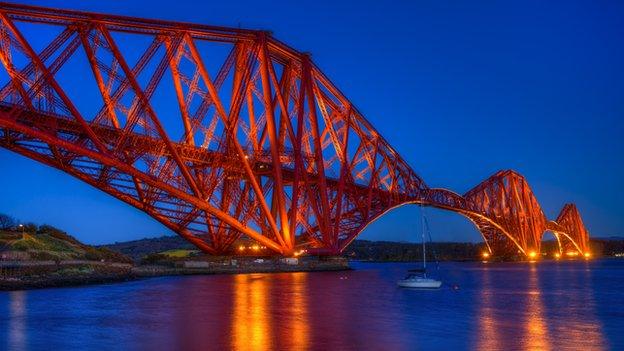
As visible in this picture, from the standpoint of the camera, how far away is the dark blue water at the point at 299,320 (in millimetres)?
23234

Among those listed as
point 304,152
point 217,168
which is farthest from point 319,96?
point 217,168

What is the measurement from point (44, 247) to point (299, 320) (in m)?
42.3

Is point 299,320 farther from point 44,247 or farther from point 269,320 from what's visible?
point 44,247

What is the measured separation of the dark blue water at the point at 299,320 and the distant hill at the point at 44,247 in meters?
13.3

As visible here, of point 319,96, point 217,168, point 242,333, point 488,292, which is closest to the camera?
point 242,333

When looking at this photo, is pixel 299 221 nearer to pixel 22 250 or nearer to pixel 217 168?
pixel 217 168

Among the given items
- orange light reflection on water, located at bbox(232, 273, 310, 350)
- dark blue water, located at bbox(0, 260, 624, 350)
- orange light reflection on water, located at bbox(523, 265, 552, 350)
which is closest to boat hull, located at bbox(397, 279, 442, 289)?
dark blue water, located at bbox(0, 260, 624, 350)

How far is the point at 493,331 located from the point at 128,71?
29146mm

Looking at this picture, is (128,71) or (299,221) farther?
(299,221)

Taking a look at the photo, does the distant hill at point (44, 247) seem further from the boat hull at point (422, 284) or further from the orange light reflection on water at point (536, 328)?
the orange light reflection on water at point (536, 328)

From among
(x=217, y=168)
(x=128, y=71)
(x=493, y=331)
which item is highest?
(x=128, y=71)

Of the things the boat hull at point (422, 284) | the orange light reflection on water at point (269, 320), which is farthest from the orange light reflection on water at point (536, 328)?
the boat hull at point (422, 284)

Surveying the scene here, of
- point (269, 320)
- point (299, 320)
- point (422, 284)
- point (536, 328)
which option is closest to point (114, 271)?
point (422, 284)

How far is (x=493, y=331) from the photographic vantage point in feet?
89.7
